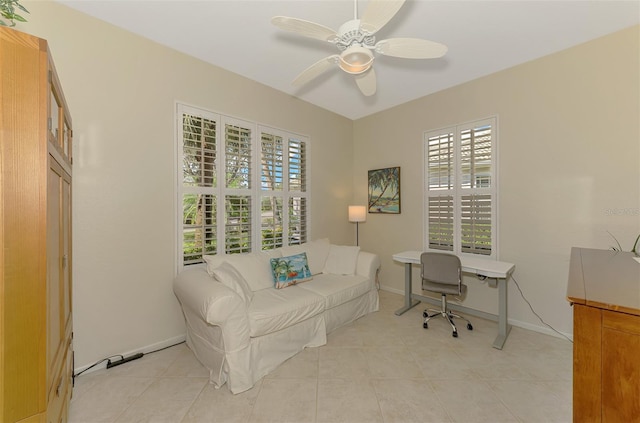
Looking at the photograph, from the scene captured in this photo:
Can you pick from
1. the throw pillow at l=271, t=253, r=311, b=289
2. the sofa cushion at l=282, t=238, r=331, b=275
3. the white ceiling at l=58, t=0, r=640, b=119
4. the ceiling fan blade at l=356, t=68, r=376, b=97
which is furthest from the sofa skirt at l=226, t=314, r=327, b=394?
the white ceiling at l=58, t=0, r=640, b=119

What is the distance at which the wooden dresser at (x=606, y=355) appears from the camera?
927mm

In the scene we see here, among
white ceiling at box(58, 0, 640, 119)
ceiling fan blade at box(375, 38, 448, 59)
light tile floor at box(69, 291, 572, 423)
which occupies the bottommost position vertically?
light tile floor at box(69, 291, 572, 423)

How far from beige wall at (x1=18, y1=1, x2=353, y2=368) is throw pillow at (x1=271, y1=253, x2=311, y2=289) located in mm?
1046

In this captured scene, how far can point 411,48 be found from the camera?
5.54ft

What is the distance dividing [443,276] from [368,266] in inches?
33.8

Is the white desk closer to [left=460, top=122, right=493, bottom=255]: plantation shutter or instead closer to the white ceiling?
[left=460, top=122, right=493, bottom=255]: plantation shutter

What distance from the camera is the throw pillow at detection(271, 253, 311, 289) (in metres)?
2.82

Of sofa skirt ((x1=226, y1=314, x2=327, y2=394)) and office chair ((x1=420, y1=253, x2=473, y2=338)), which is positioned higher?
office chair ((x1=420, y1=253, x2=473, y2=338))

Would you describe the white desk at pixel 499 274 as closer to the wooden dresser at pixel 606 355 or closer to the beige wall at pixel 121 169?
the wooden dresser at pixel 606 355

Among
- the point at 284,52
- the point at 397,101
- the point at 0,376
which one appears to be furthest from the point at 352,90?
the point at 0,376

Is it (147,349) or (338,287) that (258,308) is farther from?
(147,349)

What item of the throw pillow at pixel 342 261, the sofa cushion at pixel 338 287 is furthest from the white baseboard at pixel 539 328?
the throw pillow at pixel 342 261

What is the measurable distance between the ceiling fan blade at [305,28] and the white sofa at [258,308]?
184cm

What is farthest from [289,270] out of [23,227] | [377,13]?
[377,13]
